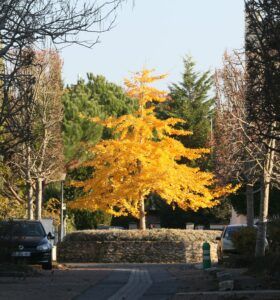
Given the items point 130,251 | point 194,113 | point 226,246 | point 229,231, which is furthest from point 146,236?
point 194,113

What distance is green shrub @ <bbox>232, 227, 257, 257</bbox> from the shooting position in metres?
28.0

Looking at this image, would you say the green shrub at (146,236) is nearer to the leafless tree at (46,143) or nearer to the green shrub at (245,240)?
the leafless tree at (46,143)

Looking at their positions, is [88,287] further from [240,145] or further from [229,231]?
[229,231]

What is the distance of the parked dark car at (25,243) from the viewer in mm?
23873

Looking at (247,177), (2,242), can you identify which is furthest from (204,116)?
(2,242)

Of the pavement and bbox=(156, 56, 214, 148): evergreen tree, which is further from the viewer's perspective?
bbox=(156, 56, 214, 148): evergreen tree

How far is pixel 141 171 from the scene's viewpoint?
129 ft

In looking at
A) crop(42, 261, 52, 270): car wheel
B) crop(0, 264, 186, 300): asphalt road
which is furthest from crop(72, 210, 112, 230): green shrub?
crop(0, 264, 186, 300): asphalt road

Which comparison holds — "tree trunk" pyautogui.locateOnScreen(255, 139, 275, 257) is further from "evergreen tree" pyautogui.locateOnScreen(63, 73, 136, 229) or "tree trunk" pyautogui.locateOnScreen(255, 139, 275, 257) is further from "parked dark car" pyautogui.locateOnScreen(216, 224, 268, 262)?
"evergreen tree" pyautogui.locateOnScreen(63, 73, 136, 229)

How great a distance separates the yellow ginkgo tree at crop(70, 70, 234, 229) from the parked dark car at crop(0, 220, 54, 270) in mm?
11766

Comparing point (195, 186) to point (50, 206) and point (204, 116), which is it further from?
point (204, 116)

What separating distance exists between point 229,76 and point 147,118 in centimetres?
1241

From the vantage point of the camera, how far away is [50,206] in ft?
158

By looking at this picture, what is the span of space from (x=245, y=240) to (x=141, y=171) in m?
12.0
